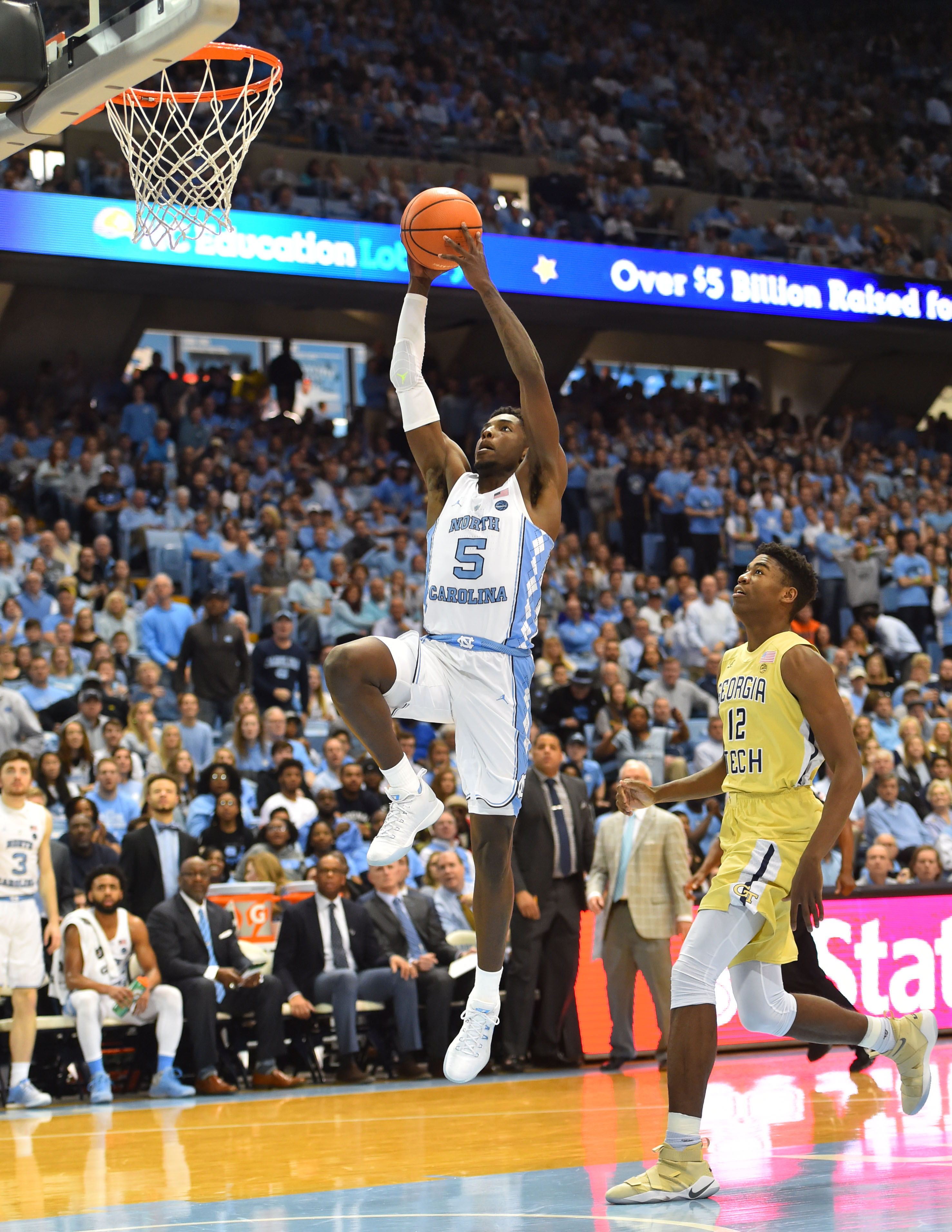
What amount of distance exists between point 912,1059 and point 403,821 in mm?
2697

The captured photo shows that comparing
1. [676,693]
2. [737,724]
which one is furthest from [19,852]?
[676,693]

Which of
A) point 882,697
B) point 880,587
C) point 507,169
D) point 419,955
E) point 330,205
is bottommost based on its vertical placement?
point 419,955

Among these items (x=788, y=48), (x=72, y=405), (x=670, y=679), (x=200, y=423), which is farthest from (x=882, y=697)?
(x=788, y=48)

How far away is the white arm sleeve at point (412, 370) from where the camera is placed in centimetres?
550

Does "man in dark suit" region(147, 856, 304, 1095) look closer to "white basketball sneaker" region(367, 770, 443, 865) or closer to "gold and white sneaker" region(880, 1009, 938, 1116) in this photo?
"gold and white sneaker" region(880, 1009, 938, 1116)

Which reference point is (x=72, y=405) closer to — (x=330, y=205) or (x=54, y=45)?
(x=330, y=205)

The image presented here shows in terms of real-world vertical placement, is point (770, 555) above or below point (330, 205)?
below

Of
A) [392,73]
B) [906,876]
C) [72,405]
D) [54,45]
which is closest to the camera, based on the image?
[54,45]

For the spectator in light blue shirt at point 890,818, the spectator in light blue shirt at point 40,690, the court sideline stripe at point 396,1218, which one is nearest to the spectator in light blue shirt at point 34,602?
the spectator in light blue shirt at point 40,690

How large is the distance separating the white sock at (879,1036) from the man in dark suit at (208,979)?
461cm

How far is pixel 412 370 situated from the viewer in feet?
18.1

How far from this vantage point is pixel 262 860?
10859 mm

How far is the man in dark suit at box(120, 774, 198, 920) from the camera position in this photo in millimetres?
10367

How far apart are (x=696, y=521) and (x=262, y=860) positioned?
29.5ft
